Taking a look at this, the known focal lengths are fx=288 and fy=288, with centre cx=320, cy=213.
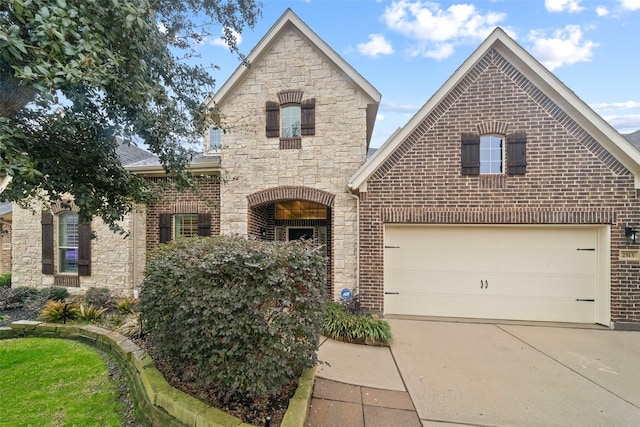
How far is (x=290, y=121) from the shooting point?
8047 millimetres

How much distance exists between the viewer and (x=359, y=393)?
356 centimetres

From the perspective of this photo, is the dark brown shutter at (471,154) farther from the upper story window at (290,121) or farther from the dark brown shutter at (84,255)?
the dark brown shutter at (84,255)

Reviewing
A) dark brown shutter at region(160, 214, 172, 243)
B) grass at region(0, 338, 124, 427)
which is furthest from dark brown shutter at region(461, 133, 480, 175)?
dark brown shutter at region(160, 214, 172, 243)

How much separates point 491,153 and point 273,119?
18.4ft

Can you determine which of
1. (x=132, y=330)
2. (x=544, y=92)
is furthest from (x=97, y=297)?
(x=544, y=92)

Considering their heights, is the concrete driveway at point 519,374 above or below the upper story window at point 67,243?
below

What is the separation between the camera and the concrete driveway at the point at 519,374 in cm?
325

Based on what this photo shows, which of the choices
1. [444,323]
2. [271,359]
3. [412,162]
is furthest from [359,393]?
[412,162]

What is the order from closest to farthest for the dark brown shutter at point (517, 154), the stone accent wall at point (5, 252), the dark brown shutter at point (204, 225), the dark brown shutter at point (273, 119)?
the dark brown shutter at point (517, 154) → the dark brown shutter at point (273, 119) → the dark brown shutter at point (204, 225) → the stone accent wall at point (5, 252)

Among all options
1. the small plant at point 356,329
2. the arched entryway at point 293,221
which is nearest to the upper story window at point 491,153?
the arched entryway at point 293,221

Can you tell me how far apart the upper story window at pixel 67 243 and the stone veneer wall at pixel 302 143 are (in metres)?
4.99

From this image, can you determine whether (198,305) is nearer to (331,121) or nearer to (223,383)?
(223,383)

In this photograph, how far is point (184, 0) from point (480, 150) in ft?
22.5

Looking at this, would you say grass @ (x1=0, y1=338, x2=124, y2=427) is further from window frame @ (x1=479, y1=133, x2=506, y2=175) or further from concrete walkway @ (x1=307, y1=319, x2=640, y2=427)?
window frame @ (x1=479, y1=133, x2=506, y2=175)
